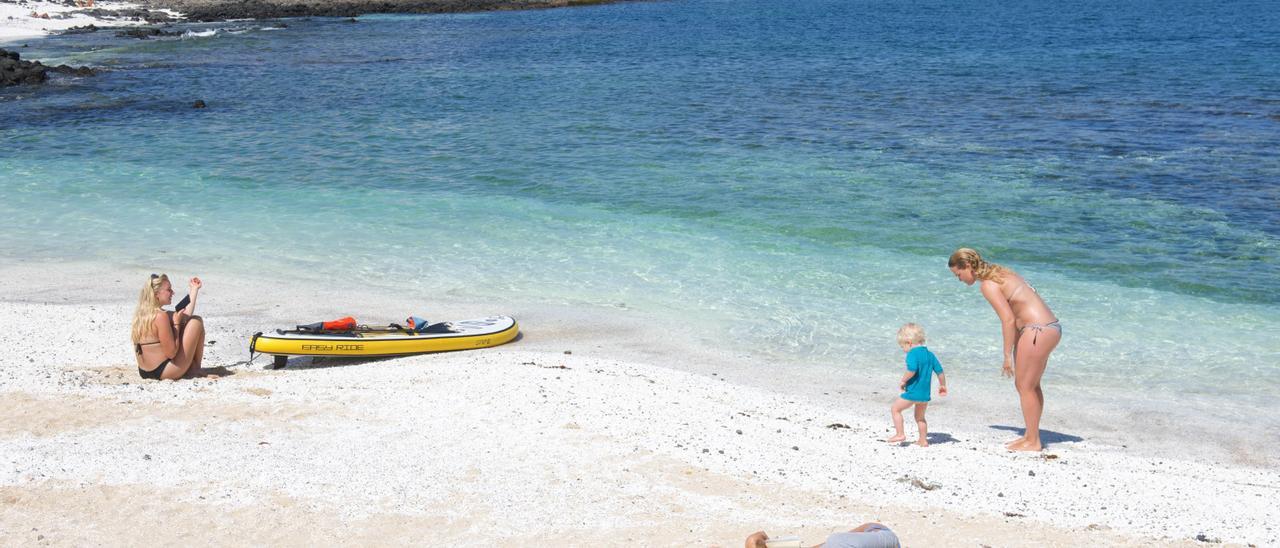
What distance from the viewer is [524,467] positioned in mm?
7836

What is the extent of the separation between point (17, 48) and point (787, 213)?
44.9 metres

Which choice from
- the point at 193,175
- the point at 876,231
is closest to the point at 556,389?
the point at 876,231

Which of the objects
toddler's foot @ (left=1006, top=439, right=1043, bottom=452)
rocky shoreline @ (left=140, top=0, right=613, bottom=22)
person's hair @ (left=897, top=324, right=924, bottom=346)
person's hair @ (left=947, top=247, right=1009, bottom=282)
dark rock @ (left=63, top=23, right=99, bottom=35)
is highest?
rocky shoreline @ (left=140, top=0, right=613, bottom=22)

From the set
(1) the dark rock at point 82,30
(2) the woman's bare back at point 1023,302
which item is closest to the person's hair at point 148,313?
(2) the woman's bare back at point 1023,302

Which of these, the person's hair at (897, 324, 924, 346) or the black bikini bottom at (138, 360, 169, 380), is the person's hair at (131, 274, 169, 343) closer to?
the black bikini bottom at (138, 360, 169, 380)

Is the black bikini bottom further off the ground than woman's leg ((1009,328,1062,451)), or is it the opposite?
woman's leg ((1009,328,1062,451))

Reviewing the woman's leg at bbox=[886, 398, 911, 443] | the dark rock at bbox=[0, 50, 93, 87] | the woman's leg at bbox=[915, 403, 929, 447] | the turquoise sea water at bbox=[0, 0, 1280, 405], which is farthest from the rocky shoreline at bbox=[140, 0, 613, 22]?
the woman's leg at bbox=[915, 403, 929, 447]

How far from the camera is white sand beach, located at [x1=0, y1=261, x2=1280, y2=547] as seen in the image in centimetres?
690

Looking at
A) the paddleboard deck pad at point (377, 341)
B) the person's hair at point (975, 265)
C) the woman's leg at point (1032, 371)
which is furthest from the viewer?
the paddleboard deck pad at point (377, 341)

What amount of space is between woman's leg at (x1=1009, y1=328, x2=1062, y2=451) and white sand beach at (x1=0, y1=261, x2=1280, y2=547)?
0.26 meters

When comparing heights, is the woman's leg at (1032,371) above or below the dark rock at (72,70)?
below

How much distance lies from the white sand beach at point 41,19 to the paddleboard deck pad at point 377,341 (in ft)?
167

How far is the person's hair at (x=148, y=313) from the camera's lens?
32.6 ft

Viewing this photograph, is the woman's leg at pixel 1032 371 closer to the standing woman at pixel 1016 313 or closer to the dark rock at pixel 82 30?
the standing woman at pixel 1016 313
